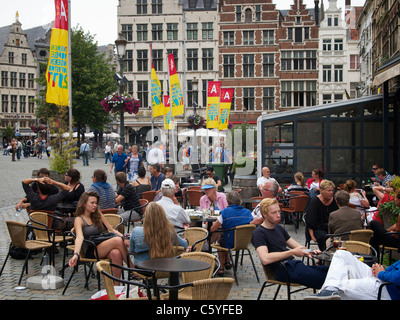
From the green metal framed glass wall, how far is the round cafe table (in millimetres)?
9485

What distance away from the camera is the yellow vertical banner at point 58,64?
1203 centimetres

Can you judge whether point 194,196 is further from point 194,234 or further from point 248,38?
point 248,38

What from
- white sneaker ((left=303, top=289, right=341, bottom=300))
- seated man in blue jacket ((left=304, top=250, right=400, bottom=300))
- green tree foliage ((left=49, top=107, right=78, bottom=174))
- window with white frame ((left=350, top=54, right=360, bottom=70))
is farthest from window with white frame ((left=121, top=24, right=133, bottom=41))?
white sneaker ((left=303, top=289, right=341, bottom=300))

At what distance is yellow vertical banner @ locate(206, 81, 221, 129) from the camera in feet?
68.6

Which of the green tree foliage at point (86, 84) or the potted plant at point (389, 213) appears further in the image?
the green tree foliage at point (86, 84)

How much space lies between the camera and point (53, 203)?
26.5 ft

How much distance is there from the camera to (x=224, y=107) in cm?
2184

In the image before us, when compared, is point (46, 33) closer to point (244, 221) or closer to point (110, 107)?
point (110, 107)

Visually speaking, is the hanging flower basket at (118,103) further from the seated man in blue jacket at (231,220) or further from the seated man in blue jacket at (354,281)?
the seated man in blue jacket at (354,281)

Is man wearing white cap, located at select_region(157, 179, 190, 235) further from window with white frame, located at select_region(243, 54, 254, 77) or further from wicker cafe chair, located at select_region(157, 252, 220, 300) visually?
window with white frame, located at select_region(243, 54, 254, 77)

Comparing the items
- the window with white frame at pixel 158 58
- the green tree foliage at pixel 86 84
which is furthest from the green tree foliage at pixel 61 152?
the window with white frame at pixel 158 58

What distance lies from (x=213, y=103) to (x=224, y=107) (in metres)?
0.93

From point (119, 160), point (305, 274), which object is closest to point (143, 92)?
point (119, 160)

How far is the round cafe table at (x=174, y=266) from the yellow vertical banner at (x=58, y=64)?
8279 millimetres
